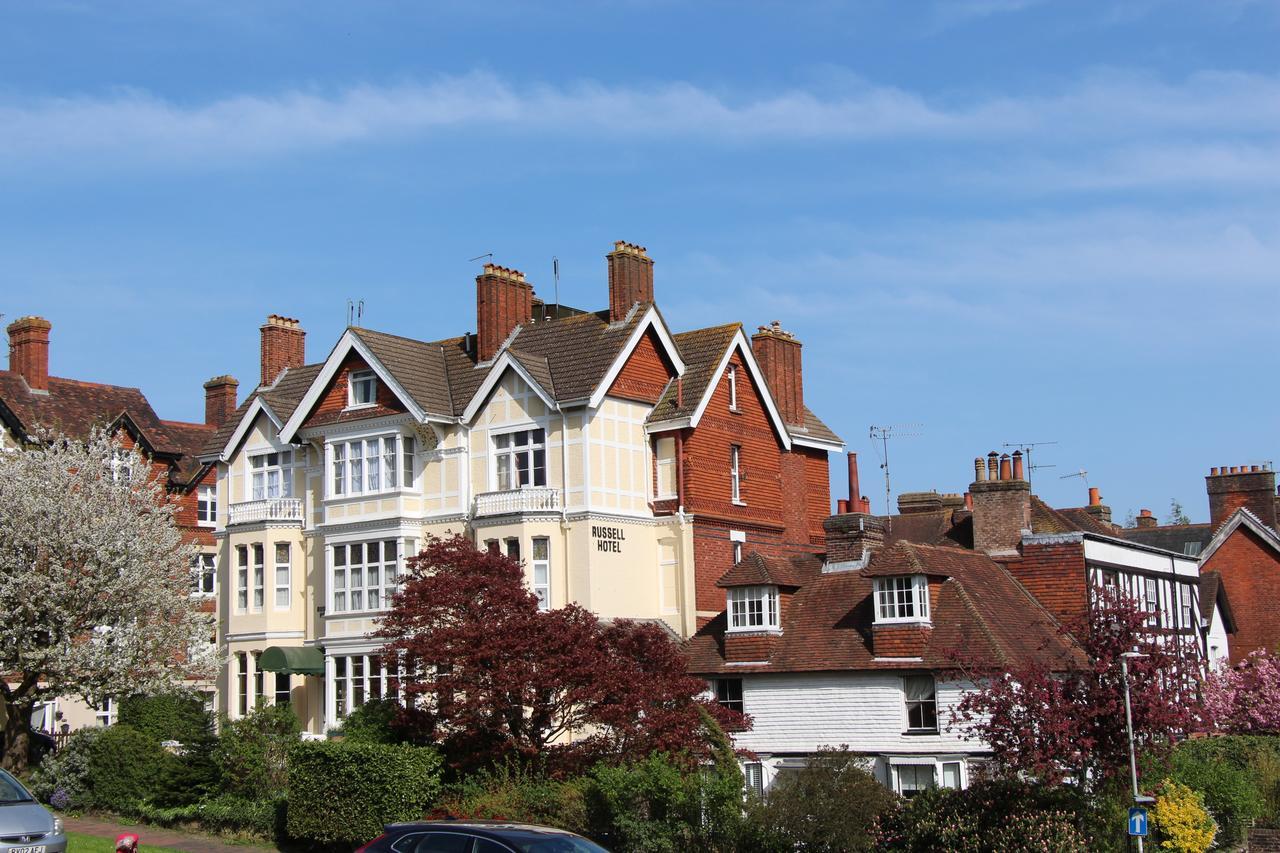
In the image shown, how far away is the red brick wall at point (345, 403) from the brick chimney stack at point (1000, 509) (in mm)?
16418

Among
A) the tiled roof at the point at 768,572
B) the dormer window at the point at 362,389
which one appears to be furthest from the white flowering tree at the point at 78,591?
the tiled roof at the point at 768,572

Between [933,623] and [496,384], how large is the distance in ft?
47.0

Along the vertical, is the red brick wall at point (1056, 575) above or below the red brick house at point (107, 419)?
below

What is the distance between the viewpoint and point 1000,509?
133ft

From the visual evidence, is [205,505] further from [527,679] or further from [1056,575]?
[1056,575]

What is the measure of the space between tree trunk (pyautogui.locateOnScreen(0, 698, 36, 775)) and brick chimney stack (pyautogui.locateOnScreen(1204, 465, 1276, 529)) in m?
42.1

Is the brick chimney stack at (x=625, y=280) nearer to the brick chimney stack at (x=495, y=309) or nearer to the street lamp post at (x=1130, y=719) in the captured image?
→ the brick chimney stack at (x=495, y=309)

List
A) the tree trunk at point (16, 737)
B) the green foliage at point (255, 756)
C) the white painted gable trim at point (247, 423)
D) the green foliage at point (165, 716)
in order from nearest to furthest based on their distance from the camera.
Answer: the green foliage at point (255, 756) < the tree trunk at point (16, 737) < the green foliage at point (165, 716) < the white painted gable trim at point (247, 423)

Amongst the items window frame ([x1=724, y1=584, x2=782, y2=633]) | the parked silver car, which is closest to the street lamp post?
window frame ([x1=724, y1=584, x2=782, y2=633])

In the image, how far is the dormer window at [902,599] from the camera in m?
35.2

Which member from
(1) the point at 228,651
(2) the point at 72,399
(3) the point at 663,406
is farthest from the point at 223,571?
(3) the point at 663,406

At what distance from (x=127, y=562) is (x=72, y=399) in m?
18.0

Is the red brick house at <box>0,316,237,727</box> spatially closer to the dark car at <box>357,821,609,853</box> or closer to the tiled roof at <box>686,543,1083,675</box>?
the tiled roof at <box>686,543,1083,675</box>

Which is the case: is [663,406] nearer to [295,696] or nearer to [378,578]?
[378,578]
